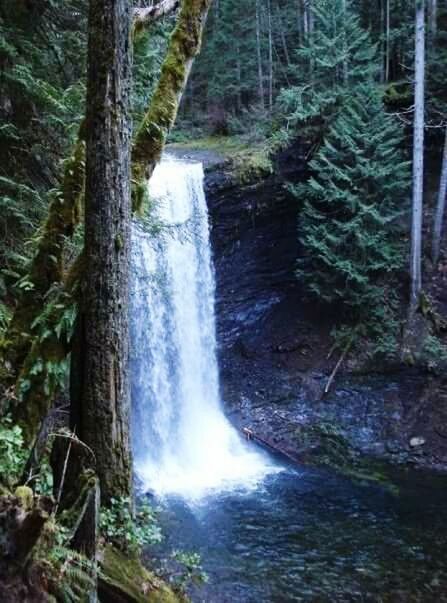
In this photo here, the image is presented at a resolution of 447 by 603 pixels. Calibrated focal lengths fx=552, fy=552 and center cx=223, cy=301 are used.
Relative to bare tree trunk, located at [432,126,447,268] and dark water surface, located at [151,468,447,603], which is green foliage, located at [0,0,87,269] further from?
bare tree trunk, located at [432,126,447,268]

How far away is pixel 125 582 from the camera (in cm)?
388

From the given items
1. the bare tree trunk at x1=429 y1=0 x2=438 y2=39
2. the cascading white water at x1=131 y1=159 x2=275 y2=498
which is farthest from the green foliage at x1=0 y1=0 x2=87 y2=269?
the bare tree trunk at x1=429 y1=0 x2=438 y2=39

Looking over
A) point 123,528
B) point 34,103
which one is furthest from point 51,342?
point 34,103

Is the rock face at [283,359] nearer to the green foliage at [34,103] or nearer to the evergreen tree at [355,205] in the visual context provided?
the evergreen tree at [355,205]

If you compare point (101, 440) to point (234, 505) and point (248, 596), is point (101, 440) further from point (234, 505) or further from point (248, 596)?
point (234, 505)

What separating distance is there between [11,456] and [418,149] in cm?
1222

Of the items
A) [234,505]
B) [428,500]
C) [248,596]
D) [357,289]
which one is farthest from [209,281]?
[248,596]

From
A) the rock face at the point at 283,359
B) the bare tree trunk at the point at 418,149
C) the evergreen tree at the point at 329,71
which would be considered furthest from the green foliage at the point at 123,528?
the evergreen tree at the point at 329,71

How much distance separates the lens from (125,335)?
4.16 metres

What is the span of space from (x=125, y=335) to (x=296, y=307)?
423 inches

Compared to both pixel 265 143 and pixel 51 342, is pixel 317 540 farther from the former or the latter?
pixel 265 143

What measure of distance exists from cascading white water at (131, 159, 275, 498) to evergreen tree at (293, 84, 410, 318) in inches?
105

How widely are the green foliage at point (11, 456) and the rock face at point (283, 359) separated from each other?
9.03 m

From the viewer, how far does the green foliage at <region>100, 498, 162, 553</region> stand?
399 centimetres
